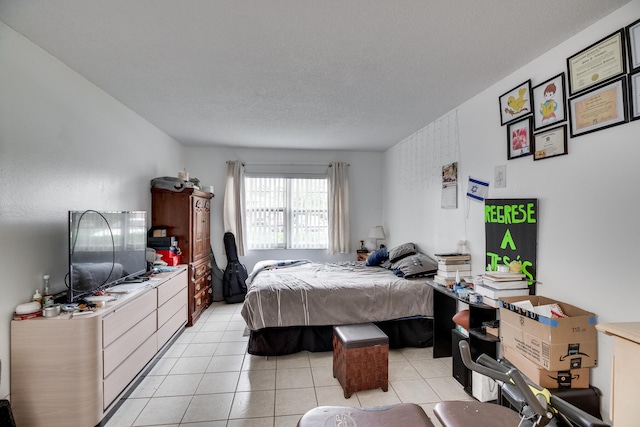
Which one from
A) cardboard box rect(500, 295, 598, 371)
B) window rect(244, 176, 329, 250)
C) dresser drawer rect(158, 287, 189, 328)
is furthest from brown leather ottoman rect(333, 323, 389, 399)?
window rect(244, 176, 329, 250)

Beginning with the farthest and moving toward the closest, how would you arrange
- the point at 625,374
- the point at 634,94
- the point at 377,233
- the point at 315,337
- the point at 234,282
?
the point at 377,233 → the point at 234,282 → the point at 315,337 → the point at 634,94 → the point at 625,374

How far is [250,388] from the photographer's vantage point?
249 centimetres

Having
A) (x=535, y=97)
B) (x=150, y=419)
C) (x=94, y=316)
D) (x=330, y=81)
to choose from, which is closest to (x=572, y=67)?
(x=535, y=97)

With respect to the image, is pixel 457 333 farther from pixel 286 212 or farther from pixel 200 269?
pixel 286 212

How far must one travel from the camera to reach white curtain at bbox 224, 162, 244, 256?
508 cm

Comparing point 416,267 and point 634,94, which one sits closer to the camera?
point 634,94

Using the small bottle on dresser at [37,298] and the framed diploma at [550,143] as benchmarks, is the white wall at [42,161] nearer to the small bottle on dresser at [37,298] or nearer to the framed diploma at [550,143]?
the small bottle on dresser at [37,298]

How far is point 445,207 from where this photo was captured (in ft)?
11.3

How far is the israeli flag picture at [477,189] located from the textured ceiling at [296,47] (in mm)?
854

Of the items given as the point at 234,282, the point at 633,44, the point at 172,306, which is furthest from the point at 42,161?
the point at 633,44

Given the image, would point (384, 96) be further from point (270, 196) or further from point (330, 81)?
point (270, 196)

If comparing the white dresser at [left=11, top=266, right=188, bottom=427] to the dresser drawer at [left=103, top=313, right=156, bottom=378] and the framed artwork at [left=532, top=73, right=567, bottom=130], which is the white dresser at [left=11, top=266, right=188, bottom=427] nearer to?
the dresser drawer at [left=103, top=313, right=156, bottom=378]

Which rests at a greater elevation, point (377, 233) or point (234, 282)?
point (377, 233)

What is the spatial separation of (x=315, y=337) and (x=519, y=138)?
8.66ft
